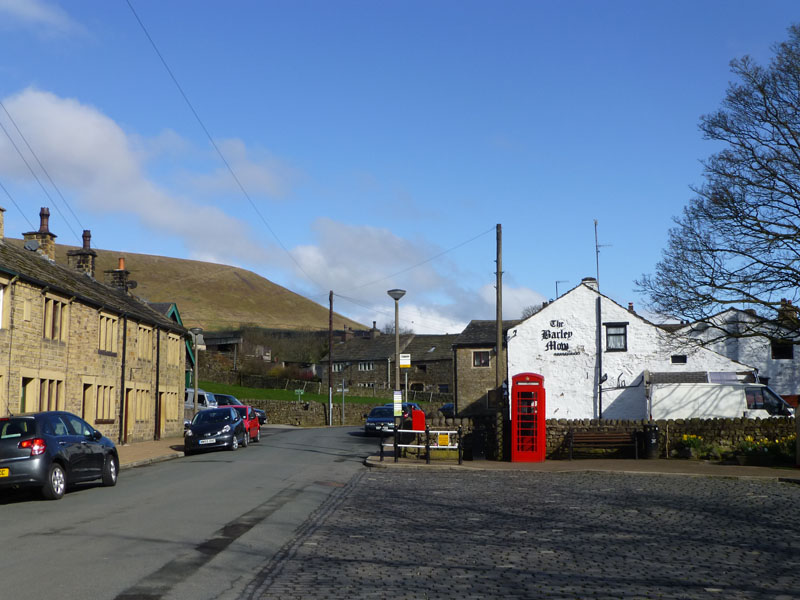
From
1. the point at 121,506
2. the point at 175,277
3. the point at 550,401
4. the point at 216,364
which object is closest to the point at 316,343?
the point at 216,364

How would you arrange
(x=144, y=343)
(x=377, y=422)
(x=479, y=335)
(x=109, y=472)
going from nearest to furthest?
(x=109, y=472), (x=144, y=343), (x=377, y=422), (x=479, y=335)

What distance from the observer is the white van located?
28047 millimetres

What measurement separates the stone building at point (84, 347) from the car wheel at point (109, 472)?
7.18 metres

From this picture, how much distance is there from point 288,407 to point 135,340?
28945 mm

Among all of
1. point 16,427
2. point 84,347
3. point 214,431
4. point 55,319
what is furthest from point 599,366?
point 16,427

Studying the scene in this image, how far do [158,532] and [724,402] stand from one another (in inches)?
877

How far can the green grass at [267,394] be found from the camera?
7156 cm

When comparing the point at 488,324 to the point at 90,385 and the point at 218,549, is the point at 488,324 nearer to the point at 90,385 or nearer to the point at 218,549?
the point at 90,385

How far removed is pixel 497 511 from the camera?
13.4m

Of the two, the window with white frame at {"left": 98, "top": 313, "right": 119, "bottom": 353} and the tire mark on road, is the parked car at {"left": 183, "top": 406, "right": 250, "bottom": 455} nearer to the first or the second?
the window with white frame at {"left": 98, "top": 313, "right": 119, "bottom": 353}

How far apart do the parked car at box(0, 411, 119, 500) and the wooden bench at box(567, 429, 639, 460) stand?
571 inches

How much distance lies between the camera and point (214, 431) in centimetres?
2952

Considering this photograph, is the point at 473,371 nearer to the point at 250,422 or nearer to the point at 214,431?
the point at 250,422

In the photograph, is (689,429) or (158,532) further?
(689,429)
